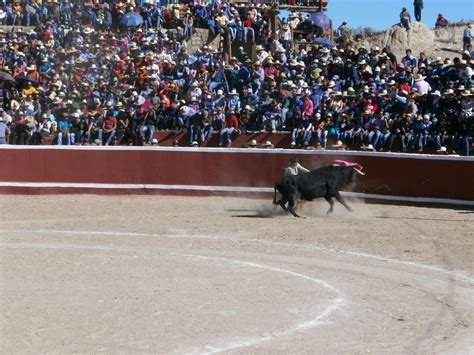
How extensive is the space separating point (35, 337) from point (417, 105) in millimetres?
12712

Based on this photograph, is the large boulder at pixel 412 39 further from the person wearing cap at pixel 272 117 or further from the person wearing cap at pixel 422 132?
the person wearing cap at pixel 422 132

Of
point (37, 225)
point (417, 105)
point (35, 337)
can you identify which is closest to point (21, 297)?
point (35, 337)

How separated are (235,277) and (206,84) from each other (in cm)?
1217

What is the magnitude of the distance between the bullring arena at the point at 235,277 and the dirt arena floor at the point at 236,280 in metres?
0.02

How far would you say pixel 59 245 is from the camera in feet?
47.5

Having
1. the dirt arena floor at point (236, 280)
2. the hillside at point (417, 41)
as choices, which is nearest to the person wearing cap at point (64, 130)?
the dirt arena floor at point (236, 280)

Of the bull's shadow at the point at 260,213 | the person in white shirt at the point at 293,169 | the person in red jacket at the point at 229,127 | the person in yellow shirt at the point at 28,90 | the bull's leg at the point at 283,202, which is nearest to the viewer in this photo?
the bull's leg at the point at 283,202

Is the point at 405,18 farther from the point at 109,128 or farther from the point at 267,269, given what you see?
the point at 267,269

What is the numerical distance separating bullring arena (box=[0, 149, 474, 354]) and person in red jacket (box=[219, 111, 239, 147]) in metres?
2.05

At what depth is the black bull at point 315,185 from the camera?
56.4 feet

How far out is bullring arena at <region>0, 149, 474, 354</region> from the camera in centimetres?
884

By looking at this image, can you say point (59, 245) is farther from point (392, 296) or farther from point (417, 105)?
point (417, 105)

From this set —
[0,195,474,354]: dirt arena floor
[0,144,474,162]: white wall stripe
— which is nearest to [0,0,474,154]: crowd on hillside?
[0,144,474,162]: white wall stripe

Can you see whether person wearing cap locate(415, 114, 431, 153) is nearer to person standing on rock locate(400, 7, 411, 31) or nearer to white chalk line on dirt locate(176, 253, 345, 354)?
white chalk line on dirt locate(176, 253, 345, 354)
